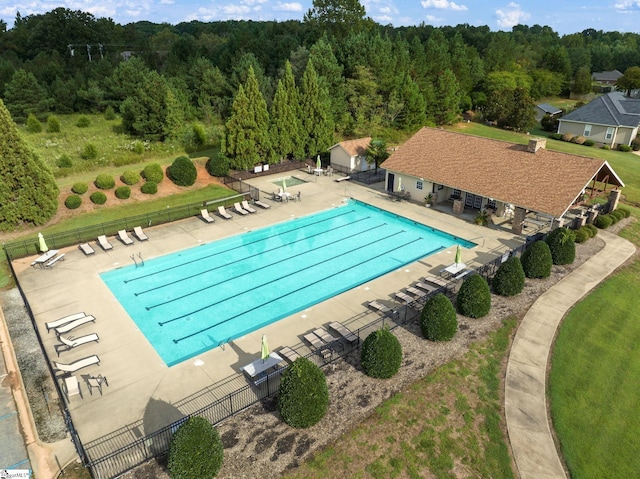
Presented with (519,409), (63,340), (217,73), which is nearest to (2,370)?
(63,340)

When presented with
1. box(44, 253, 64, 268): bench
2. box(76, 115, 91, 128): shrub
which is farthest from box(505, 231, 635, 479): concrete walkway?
box(76, 115, 91, 128): shrub

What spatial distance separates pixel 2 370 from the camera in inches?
624

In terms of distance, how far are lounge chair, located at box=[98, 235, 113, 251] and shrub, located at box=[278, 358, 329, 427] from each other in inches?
681

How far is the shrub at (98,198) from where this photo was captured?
30734mm

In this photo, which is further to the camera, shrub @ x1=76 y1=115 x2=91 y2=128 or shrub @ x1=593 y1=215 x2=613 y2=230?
shrub @ x1=76 y1=115 x2=91 y2=128

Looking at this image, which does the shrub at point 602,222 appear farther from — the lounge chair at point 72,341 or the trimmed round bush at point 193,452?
Answer: the lounge chair at point 72,341

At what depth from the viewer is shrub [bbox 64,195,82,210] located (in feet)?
97.7

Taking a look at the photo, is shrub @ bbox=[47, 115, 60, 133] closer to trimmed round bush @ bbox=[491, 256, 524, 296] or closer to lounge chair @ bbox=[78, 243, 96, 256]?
lounge chair @ bbox=[78, 243, 96, 256]

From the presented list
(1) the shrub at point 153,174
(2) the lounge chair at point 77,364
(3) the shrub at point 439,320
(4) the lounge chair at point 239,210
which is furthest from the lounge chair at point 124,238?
(3) the shrub at point 439,320

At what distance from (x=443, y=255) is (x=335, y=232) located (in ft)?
24.8

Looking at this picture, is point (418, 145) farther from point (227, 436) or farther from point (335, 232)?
point (227, 436)

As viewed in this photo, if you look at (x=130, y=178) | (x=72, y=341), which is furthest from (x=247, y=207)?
(x=72, y=341)

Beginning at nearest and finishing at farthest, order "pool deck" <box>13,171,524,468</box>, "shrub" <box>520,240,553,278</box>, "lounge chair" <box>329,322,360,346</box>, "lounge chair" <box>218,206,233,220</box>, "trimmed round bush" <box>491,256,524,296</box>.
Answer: "pool deck" <box>13,171,524,468</box> → "lounge chair" <box>329,322,360,346</box> → "trimmed round bush" <box>491,256,524,296</box> → "shrub" <box>520,240,553,278</box> → "lounge chair" <box>218,206,233,220</box>

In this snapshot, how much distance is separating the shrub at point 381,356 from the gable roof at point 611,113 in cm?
5152
